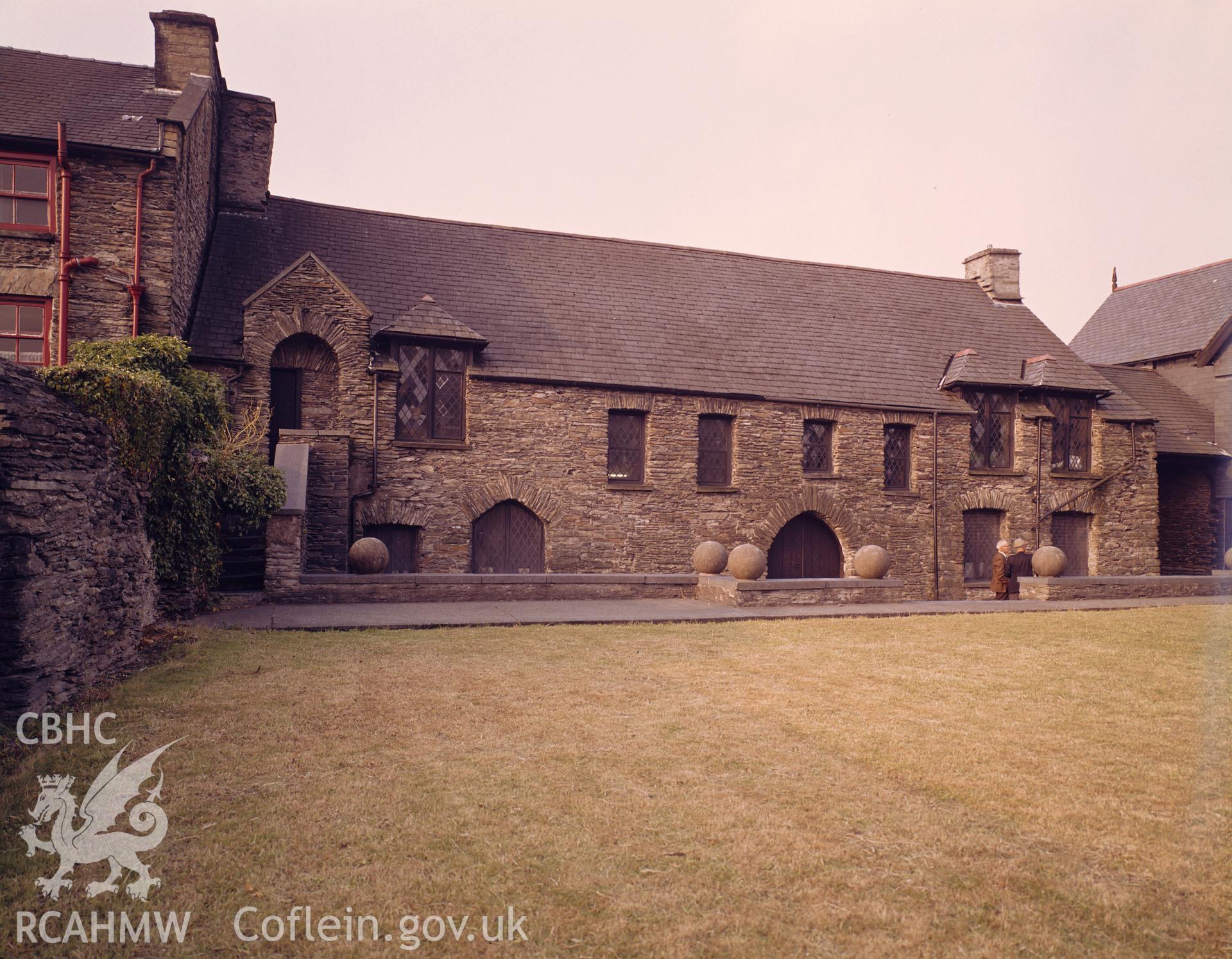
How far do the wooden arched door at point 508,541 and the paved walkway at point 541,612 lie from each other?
3.74m

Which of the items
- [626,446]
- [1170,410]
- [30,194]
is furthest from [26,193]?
[1170,410]

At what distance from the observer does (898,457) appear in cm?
2261

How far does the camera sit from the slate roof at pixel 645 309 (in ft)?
64.2

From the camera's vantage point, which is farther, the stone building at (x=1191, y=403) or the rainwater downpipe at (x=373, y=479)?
the stone building at (x=1191, y=403)

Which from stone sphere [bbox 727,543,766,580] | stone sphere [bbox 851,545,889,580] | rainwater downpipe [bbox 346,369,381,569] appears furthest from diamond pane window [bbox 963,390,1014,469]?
rainwater downpipe [bbox 346,369,381,569]

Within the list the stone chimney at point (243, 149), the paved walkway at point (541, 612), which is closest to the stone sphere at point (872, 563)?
the paved walkway at point (541, 612)

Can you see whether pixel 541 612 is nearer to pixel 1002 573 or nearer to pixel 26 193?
pixel 1002 573

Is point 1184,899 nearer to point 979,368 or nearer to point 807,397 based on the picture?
point 807,397

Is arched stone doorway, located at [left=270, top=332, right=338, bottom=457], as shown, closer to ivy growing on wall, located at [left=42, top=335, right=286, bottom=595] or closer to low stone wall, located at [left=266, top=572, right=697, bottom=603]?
ivy growing on wall, located at [left=42, top=335, right=286, bottom=595]

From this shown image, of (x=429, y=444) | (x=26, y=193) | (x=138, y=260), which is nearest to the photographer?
(x=26, y=193)

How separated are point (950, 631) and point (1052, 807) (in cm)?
815

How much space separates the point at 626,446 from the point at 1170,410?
65.3ft

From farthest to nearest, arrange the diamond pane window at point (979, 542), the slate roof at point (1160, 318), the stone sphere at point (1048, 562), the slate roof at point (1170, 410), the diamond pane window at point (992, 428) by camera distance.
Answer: the slate roof at point (1160, 318), the slate roof at point (1170, 410), the diamond pane window at point (992, 428), the diamond pane window at point (979, 542), the stone sphere at point (1048, 562)

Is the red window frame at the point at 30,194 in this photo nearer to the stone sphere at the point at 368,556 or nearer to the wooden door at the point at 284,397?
the wooden door at the point at 284,397
